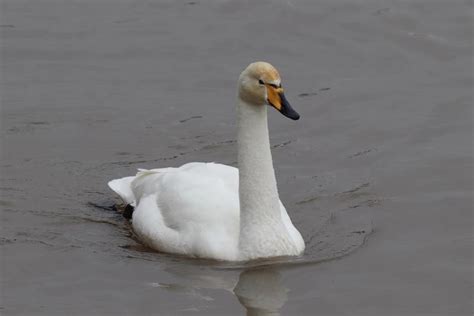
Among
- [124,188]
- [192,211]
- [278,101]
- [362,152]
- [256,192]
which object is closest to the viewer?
[278,101]

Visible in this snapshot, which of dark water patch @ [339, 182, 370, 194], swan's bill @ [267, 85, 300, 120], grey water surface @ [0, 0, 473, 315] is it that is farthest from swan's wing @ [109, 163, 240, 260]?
dark water patch @ [339, 182, 370, 194]

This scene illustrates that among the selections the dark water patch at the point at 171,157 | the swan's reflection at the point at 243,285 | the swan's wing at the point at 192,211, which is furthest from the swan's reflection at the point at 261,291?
the dark water patch at the point at 171,157

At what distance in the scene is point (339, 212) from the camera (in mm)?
11445

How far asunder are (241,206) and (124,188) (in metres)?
1.92

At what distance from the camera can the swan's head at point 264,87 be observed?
30.8 ft

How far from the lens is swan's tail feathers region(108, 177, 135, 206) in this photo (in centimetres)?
1142

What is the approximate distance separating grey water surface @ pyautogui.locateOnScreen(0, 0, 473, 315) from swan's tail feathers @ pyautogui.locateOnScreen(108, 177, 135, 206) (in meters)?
0.20

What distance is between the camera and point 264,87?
9.48 metres

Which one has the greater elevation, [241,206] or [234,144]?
[241,206]

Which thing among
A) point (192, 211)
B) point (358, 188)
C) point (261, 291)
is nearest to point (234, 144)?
point (358, 188)

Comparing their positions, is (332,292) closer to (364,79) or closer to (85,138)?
(85,138)

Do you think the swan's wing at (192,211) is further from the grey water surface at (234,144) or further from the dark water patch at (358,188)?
the dark water patch at (358,188)

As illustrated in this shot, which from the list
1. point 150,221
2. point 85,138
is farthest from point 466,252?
point 85,138

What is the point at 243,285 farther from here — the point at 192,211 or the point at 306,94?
the point at 306,94
